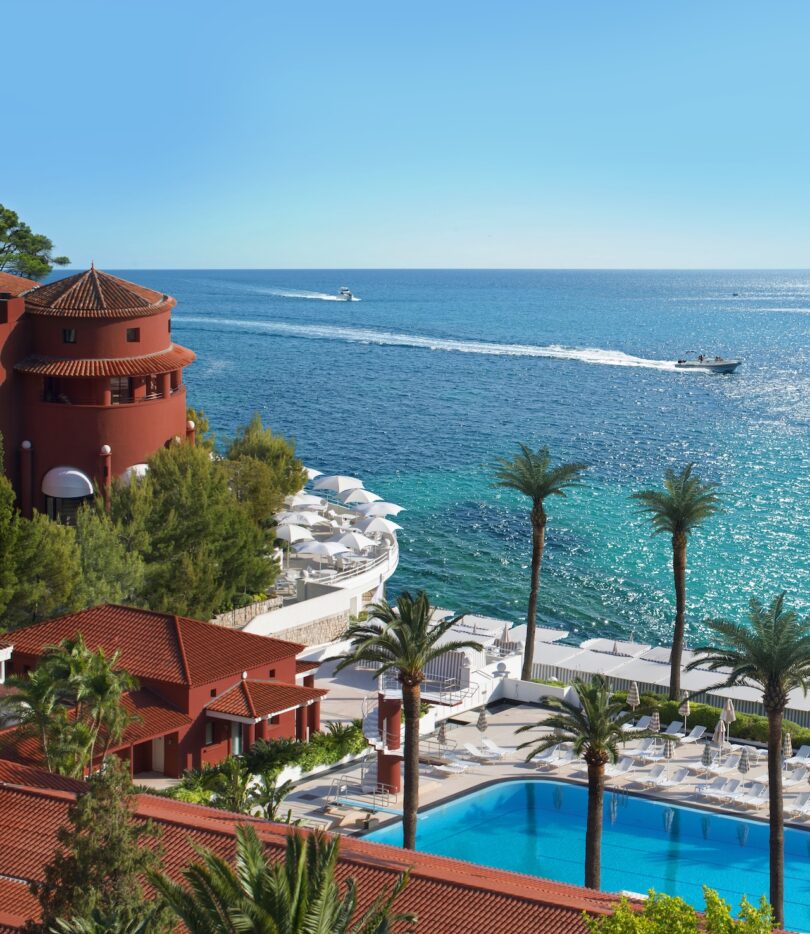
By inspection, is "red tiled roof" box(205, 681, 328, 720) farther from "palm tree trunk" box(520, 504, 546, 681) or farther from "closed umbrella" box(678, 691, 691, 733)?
"closed umbrella" box(678, 691, 691, 733)

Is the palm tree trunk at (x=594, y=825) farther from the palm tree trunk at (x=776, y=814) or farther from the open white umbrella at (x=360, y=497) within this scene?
the open white umbrella at (x=360, y=497)

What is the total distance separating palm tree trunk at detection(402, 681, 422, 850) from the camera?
83.6 feet

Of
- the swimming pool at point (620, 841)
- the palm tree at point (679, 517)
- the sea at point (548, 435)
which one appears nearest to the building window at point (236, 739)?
the swimming pool at point (620, 841)

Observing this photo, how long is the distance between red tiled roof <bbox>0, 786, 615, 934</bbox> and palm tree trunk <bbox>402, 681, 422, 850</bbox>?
167 inches

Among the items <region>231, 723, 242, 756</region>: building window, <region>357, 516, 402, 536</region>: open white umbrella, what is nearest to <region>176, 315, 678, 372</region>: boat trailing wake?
<region>357, 516, 402, 536</region>: open white umbrella

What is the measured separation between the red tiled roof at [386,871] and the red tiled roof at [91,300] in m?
22.4

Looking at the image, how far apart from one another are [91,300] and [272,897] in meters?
32.5

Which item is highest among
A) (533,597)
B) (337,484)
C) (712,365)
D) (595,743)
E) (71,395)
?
(71,395)

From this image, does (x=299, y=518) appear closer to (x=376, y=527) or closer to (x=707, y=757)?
(x=376, y=527)

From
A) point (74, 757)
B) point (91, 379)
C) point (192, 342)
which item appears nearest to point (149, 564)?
point (91, 379)

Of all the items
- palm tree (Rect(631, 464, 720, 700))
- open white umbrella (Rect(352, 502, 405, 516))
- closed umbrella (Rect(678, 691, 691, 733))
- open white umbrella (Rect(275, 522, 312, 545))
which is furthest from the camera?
open white umbrella (Rect(352, 502, 405, 516))

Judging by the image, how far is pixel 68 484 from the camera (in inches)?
1601

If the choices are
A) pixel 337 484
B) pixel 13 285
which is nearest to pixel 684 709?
pixel 337 484

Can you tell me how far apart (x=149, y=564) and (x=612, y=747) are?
1733cm
